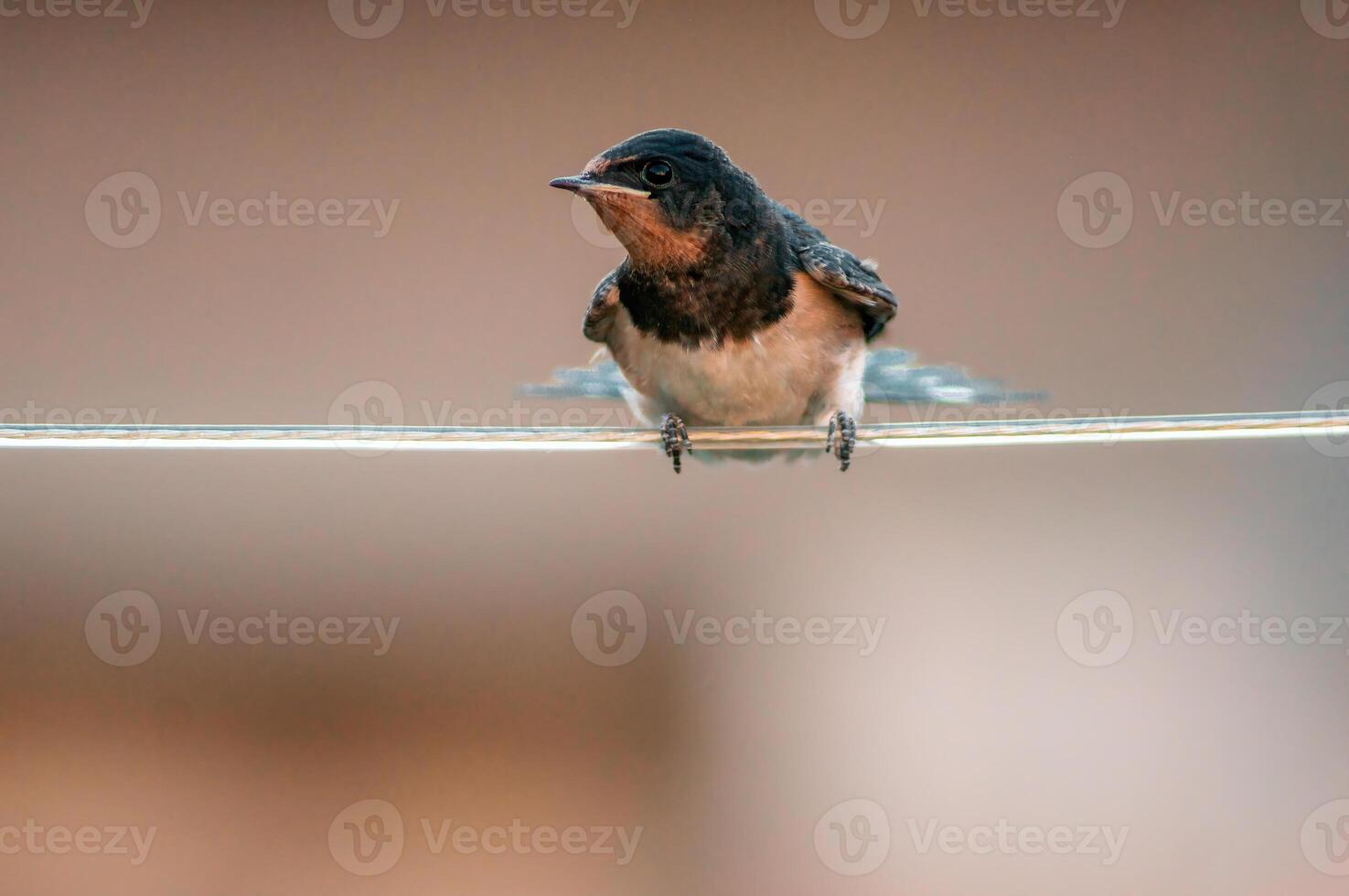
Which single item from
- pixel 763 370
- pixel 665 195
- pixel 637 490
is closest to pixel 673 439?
pixel 763 370

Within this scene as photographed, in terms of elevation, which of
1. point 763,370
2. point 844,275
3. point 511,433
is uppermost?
point 844,275

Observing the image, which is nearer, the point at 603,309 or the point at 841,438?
the point at 841,438

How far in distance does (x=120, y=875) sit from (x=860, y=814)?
1256 mm

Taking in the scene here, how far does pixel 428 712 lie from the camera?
1862 millimetres

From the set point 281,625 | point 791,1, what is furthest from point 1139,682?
point 281,625

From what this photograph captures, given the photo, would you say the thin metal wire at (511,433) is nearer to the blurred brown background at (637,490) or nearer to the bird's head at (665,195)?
the bird's head at (665,195)

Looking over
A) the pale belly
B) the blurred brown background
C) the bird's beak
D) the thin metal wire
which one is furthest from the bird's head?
the blurred brown background

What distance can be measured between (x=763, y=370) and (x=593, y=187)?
0.94ft

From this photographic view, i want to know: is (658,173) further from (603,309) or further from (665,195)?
(603,309)

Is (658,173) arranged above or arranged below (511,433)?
above

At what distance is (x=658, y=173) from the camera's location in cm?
119

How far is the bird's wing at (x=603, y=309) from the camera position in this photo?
1.33 metres

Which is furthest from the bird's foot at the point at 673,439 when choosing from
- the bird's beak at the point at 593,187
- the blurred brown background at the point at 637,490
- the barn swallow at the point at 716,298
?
the blurred brown background at the point at 637,490

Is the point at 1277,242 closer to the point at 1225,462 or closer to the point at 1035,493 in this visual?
the point at 1225,462
